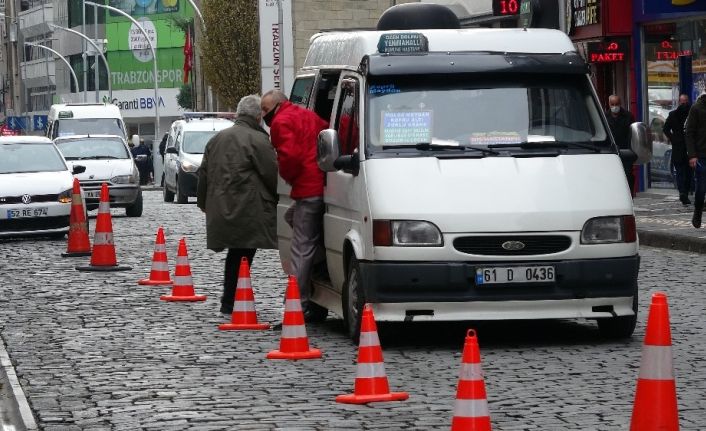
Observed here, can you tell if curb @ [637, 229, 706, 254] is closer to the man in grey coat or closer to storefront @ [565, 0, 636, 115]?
the man in grey coat

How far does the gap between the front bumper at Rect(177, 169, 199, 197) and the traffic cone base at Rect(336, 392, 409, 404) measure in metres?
29.9

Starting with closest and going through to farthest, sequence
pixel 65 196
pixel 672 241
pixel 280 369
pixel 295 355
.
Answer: pixel 280 369
pixel 295 355
pixel 672 241
pixel 65 196

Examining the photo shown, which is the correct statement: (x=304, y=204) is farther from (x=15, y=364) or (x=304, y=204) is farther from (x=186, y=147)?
(x=186, y=147)

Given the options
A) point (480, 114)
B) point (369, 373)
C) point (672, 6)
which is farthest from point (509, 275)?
point (672, 6)

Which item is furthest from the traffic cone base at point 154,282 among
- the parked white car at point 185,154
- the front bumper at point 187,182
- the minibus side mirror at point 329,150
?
the front bumper at point 187,182

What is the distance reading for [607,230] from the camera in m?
11.6

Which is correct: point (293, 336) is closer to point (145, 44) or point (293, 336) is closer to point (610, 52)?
point (610, 52)

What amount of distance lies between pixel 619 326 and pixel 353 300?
1.74m

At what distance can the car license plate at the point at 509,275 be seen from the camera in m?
11.3

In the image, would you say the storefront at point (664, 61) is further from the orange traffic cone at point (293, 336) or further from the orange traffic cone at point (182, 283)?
the orange traffic cone at point (293, 336)

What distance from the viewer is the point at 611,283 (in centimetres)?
1157

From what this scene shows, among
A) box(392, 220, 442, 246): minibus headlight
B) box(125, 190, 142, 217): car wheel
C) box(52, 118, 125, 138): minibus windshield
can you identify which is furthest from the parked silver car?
box(392, 220, 442, 246): minibus headlight

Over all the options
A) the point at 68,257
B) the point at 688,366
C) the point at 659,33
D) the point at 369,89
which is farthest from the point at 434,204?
the point at 659,33

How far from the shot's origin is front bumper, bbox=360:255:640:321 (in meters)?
11.3
